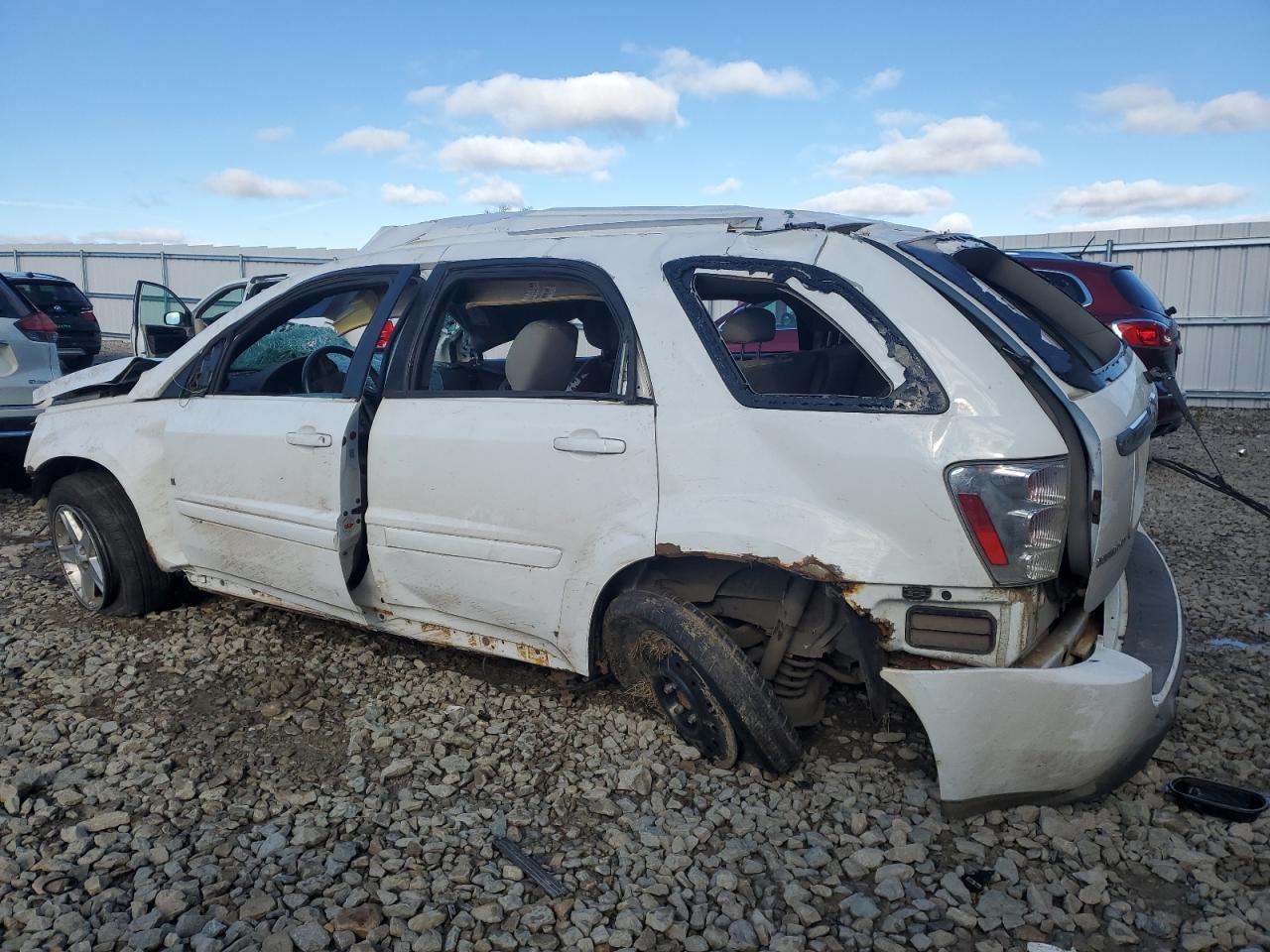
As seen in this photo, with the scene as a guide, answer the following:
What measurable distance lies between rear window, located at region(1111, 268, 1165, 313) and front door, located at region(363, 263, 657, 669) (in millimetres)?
5673

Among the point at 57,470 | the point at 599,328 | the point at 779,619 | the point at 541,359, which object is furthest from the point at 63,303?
the point at 779,619

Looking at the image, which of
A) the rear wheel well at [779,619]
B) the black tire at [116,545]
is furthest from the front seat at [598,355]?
the black tire at [116,545]

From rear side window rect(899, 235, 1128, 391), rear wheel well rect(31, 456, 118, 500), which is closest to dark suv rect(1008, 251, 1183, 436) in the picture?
rear side window rect(899, 235, 1128, 391)

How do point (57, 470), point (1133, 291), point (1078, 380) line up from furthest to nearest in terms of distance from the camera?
point (1133, 291) < point (57, 470) < point (1078, 380)

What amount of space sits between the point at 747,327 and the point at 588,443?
651mm

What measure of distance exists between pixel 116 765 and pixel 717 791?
194 centimetres

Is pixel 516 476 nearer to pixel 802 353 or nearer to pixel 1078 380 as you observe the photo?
pixel 802 353

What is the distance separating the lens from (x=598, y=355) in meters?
3.93

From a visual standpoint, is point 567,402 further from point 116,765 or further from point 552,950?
point 116,765

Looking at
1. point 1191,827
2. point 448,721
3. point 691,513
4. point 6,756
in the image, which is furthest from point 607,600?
point 6,756

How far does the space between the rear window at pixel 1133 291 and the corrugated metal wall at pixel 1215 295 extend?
6.34 m

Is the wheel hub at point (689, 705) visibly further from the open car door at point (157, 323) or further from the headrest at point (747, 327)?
the open car door at point (157, 323)

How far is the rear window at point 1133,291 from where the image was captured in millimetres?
7504

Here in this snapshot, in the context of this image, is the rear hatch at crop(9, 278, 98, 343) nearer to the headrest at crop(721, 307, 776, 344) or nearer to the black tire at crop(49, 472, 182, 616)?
the black tire at crop(49, 472, 182, 616)
